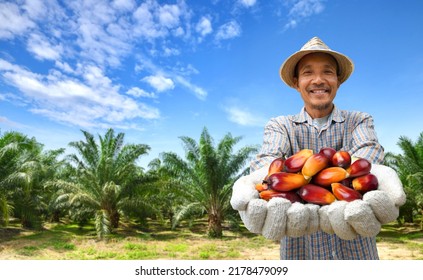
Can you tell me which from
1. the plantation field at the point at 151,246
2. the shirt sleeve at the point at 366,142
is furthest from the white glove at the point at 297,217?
the plantation field at the point at 151,246

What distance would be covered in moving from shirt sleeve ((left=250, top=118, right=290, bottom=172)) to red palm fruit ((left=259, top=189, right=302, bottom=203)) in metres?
0.27

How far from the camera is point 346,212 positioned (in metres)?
1.38

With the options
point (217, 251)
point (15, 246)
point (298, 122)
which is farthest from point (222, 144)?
point (298, 122)

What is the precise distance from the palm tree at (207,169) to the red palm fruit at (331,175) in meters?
11.7

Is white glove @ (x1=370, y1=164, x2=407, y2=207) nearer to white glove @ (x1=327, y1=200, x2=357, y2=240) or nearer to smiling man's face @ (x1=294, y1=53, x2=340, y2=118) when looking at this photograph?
white glove @ (x1=327, y1=200, x2=357, y2=240)

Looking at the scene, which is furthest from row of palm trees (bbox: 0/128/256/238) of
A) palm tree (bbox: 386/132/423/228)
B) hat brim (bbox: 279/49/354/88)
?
hat brim (bbox: 279/49/354/88)

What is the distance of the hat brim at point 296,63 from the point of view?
2023 mm

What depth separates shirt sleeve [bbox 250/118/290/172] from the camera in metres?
1.85

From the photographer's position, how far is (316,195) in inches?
60.2

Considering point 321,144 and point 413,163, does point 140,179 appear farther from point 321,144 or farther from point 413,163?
point 321,144

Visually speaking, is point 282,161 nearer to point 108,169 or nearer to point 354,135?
point 354,135

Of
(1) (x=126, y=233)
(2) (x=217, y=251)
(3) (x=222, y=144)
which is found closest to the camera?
(2) (x=217, y=251)

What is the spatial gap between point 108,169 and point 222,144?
4288mm

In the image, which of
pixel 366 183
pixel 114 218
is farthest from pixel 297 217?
pixel 114 218
